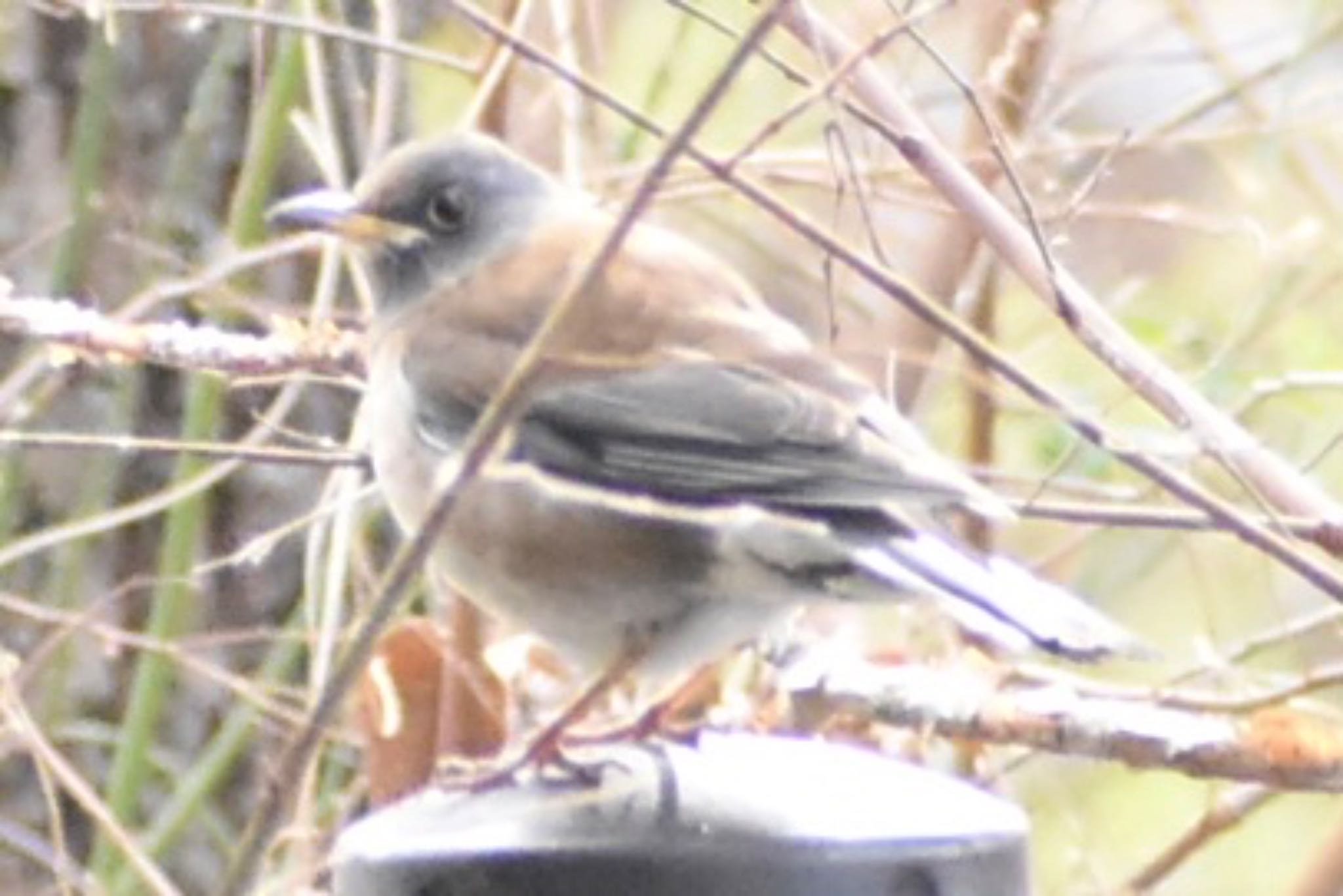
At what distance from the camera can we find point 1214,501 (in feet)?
6.00

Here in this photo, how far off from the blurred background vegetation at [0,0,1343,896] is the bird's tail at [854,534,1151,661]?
602mm

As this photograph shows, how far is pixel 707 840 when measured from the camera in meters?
1.60

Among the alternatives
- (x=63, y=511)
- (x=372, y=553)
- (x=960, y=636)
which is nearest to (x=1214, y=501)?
(x=960, y=636)

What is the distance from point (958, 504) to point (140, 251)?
1.51 m

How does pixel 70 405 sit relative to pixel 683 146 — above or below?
above

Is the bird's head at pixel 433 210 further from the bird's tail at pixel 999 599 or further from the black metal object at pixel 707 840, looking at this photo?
the black metal object at pixel 707 840

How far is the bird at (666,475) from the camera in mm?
1890

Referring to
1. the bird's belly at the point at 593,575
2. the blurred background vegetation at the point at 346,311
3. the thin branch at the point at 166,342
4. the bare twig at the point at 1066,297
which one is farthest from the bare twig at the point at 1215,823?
the thin branch at the point at 166,342

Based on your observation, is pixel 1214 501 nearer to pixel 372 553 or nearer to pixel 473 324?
pixel 473 324

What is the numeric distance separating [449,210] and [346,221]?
0.11 m

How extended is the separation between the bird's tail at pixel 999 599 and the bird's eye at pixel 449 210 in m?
0.75

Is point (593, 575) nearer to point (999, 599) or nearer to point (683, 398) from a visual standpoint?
point (683, 398)

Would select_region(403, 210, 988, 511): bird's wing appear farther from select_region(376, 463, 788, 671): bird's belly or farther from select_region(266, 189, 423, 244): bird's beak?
select_region(266, 189, 423, 244): bird's beak

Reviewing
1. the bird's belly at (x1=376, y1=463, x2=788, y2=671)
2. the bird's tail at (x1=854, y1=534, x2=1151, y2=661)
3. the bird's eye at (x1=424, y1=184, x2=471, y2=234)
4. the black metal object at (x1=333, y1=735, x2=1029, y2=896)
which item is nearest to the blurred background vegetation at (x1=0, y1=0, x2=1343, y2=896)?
the bird's eye at (x1=424, y1=184, x2=471, y2=234)
